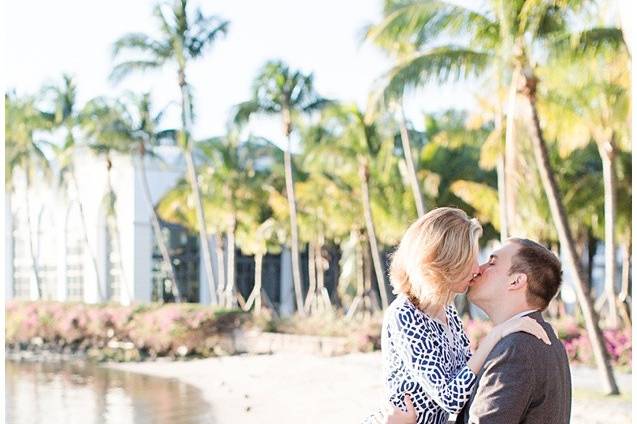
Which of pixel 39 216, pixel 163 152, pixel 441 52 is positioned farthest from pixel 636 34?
pixel 39 216

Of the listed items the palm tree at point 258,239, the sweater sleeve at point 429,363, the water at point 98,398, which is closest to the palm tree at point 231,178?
the palm tree at point 258,239

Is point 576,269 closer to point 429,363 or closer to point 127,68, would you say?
point 429,363

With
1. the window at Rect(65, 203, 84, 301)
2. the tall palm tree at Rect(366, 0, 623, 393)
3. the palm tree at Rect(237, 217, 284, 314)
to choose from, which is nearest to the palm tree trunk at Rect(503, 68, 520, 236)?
the tall palm tree at Rect(366, 0, 623, 393)

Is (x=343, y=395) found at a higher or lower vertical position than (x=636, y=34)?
lower

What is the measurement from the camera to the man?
233cm

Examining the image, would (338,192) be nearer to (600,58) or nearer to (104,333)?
(104,333)

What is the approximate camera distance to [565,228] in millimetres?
12055

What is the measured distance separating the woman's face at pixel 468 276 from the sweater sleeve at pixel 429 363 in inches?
6.2

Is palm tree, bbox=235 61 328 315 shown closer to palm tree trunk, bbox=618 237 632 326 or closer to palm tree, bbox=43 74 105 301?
palm tree trunk, bbox=618 237 632 326

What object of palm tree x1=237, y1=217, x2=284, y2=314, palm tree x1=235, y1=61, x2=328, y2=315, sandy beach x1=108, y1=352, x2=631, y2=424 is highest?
palm tree x1=235, y1=61, x2=328, y2=315

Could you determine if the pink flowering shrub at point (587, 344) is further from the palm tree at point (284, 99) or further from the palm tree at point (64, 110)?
the palm tree at point (64, 110)

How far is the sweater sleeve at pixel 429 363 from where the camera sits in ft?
8.27

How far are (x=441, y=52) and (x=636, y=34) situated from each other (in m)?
5.27

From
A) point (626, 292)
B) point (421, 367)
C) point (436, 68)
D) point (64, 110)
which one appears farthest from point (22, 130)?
point (421, 367)
